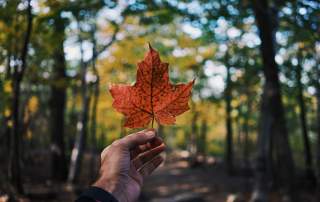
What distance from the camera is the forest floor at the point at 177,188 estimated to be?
1002 centimetres

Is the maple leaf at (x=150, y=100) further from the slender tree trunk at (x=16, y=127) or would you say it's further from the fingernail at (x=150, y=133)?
the slender tree trunk at (x=16, y=127)

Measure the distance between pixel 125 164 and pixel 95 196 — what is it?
0.20 meters

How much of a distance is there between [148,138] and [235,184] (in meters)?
15.5

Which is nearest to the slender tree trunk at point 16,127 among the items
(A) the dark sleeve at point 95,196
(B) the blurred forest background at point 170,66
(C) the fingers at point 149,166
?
(B) the blurred forest background at point 170,66

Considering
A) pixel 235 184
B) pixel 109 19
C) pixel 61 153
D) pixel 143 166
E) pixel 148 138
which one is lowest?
pixel 235 184

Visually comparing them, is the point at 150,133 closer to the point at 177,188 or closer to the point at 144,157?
the point at 144,157

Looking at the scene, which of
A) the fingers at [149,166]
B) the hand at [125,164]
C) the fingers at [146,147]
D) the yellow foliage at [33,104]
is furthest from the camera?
the yellow foliage at [33,104]

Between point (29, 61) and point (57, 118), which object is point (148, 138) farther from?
point (57, 118)

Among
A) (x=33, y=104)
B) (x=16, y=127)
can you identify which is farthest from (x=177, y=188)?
(x=16, y=127)

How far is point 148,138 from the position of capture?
1.45 meters

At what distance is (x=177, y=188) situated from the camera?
52.8ft

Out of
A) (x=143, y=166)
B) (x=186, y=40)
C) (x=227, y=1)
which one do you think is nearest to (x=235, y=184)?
(x=186, y=40)

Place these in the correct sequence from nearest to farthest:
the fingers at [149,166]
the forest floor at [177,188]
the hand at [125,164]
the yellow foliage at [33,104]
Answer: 1. the hand at [125,164]
2. the fingers at [149,166]
3. the forest floor at [177,188]
4. the yellow foliage at [33,104]

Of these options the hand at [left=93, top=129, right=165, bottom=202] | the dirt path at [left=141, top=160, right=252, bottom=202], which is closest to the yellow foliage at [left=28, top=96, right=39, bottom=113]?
the dirt path at [left=141, top=160, right=252, bottom=202]
